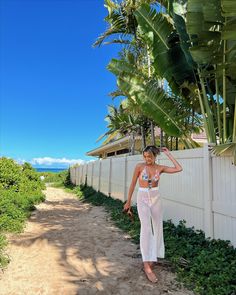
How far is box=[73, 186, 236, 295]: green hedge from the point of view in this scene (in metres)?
4.24

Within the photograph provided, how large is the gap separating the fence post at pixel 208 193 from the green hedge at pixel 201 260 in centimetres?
21

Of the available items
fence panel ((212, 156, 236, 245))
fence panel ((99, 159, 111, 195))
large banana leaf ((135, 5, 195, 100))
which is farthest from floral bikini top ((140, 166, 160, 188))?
fence panel ((99, 159, 111, 195))

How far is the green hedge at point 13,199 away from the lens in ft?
25.9

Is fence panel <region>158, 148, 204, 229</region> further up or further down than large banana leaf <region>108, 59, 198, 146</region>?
further down

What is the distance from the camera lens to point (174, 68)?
7.93 metres

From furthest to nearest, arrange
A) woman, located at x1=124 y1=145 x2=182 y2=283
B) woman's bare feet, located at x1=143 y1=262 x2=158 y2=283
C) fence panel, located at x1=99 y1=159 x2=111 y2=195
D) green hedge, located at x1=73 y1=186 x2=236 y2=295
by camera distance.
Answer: fence panel, located at x1=99 y1=159 x2=111 y2=195 < woman, located at x1=124 y1=145 x2=182 y2=283 < woman's bare feet, located at x1=143 y1=262 x2=158 y2=283 < green hedge, located at x1=73 y1=186 x2=236 y2=295

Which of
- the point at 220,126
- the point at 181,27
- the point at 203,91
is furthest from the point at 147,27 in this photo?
the point at 220,126

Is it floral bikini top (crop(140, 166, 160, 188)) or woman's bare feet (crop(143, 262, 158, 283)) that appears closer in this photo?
woman's bare feet (crop(143, 262, 158, 283))

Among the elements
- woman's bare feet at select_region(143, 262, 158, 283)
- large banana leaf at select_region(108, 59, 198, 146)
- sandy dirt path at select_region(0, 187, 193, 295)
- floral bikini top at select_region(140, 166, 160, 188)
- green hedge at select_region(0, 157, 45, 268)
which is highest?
large banana leaf at select_region(108, 59, 198, 146)

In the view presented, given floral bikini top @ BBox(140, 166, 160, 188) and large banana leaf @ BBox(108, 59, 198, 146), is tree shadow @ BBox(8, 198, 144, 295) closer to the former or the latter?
floral bikini top @ BBox(140, 166, 160, 188)

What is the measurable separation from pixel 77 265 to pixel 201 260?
206 centimetres

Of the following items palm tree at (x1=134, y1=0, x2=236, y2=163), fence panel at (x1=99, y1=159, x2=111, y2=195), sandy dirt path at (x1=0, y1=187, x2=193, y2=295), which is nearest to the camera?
sandy dirt path at (x1=0, y1=187, x2=193, y2=295)

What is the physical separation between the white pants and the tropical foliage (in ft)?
4.90

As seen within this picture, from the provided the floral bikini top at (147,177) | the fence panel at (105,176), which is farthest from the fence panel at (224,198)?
the fence panel at (105,176)
